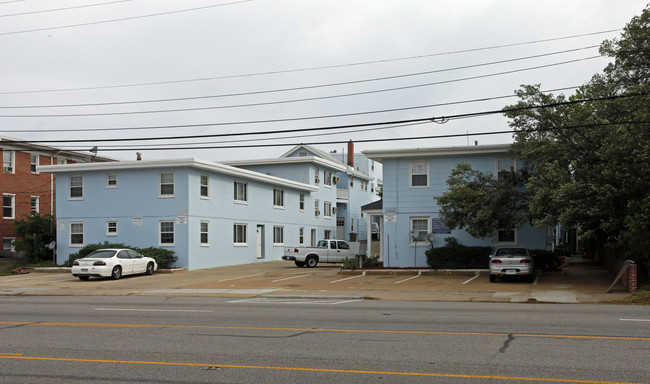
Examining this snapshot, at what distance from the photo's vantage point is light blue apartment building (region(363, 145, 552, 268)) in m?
30.2

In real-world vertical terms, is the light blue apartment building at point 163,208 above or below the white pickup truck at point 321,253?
above

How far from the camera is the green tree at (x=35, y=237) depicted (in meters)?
37.4

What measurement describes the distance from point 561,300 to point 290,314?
8.55 m

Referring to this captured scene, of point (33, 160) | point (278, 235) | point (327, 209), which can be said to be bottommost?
point (278, 235)

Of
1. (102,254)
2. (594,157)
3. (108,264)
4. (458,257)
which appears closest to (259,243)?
(102,254)

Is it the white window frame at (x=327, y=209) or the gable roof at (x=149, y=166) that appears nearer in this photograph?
the gable roof at (x=149, y=166)

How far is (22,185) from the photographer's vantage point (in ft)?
147

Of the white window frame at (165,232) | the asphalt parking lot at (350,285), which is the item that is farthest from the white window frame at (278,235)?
the asphalt parking lot at (350,285)

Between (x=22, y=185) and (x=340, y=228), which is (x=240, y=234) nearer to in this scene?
(x=22, y=185)

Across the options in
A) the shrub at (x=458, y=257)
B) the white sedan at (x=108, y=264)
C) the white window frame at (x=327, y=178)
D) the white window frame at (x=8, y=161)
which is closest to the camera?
the white sedan at (x=108, y=264)

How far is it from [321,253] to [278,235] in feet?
28.8

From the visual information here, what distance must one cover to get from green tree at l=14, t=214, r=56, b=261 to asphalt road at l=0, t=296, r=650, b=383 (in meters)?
23.1

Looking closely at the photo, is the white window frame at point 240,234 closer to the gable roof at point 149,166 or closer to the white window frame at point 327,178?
the gable roof at point 149,166

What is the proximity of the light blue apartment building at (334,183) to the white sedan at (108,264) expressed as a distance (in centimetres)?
2050
